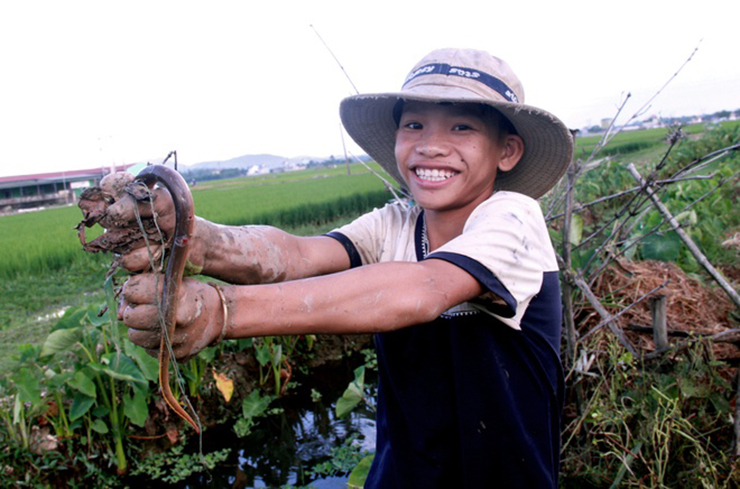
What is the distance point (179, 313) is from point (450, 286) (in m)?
0.47

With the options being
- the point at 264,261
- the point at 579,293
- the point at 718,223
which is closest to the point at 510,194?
the point at 264,261

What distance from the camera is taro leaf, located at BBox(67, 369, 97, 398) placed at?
110 inches

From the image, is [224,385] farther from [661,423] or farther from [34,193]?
[34,193]

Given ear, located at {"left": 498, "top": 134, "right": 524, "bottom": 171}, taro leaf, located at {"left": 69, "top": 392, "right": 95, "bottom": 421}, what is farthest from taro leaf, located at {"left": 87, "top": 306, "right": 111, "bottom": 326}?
ear, located at {"left": 498, "top": 134, "right": 524, "bottom": 171}

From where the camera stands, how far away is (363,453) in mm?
3230

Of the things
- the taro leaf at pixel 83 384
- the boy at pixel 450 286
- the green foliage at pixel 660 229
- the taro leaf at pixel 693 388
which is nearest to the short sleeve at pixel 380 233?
the boy at pixel 450 286

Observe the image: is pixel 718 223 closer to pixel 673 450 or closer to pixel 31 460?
pixel 673 450

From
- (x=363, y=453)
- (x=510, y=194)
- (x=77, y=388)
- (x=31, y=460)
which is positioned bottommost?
(x=363, y=453)

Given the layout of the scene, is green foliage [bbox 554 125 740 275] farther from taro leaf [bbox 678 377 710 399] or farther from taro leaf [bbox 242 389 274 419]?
taro leaf [bbox 242 389 274 419]

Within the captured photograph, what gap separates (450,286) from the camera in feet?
3.26

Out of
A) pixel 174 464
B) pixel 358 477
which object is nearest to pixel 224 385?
pixel 174 464

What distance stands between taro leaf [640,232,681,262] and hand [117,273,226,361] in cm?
304

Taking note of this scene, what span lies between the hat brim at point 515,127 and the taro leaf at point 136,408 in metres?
2.07

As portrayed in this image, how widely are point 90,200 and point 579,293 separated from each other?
9.03 feet
